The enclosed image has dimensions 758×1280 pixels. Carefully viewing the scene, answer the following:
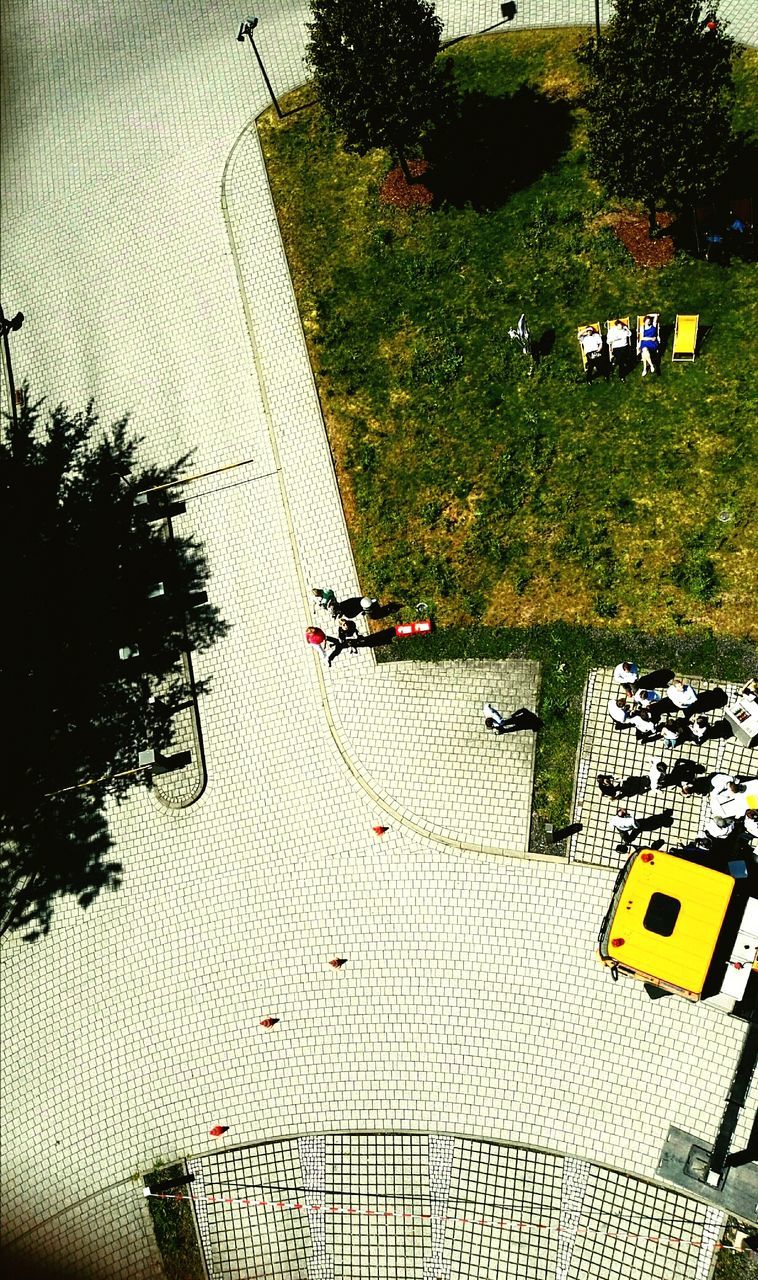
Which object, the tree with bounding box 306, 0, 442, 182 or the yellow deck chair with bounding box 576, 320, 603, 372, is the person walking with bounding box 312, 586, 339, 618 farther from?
the tree with bounding box 306, 0, 442, 182

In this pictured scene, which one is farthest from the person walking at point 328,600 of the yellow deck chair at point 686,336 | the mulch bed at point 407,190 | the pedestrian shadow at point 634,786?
the mulch bed at point 407,190

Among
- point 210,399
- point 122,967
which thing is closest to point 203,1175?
point 122,967

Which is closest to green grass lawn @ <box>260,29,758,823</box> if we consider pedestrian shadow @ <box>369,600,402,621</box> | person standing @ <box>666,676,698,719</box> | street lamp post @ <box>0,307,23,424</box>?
pedestrian shadow @ <box>369,600,402,621</box>

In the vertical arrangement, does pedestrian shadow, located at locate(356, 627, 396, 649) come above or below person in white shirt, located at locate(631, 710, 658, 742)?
above

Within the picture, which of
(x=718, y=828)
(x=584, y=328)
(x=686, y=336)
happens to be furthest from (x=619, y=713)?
(x=584, y=328)

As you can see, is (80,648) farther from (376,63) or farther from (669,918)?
(376,63)

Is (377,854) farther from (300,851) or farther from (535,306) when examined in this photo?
(535,306)
